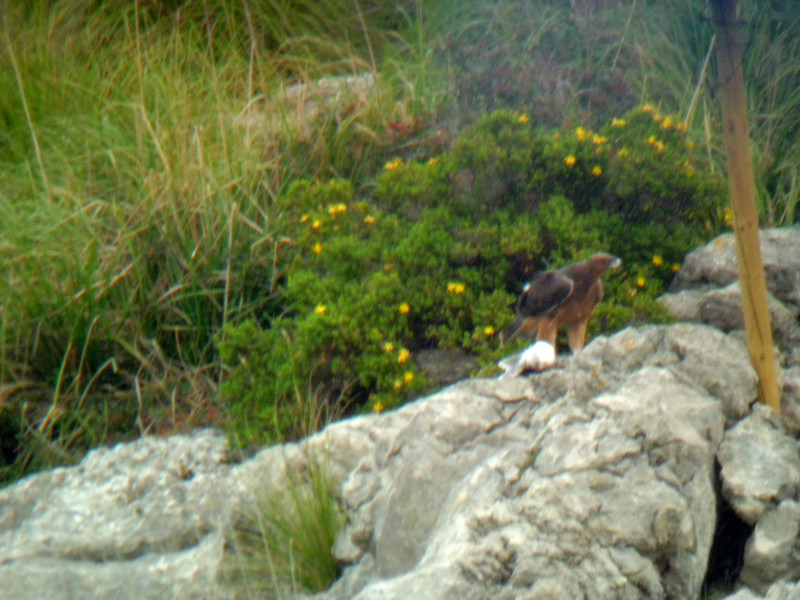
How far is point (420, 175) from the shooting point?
194 inches

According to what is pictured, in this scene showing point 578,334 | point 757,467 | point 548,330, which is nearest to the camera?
point 757,467

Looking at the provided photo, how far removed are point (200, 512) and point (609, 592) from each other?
1922 mm

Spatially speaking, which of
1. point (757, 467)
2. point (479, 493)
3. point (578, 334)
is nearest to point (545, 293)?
point (578, 334)

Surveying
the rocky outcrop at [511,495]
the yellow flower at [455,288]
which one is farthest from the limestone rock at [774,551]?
the yellow flower at [455,288]

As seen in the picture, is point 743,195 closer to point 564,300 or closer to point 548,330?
point 564,300

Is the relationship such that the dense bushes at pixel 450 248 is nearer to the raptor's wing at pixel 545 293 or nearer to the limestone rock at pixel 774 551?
the raptor's wing at pixel 545 293

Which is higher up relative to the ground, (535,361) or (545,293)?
(545,293)

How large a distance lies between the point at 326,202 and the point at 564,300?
192cm

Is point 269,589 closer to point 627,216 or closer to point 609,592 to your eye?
point 609,592

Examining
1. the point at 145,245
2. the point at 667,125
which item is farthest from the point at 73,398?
the point at 667,125

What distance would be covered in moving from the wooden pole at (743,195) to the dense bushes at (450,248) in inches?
34.4

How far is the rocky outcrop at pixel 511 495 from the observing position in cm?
235

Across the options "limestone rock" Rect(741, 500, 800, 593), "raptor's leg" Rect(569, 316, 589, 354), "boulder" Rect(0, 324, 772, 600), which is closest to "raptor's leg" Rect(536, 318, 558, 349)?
"raptor's leg" Rect(569, 316, 589, 354)

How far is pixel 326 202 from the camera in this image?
509cm
